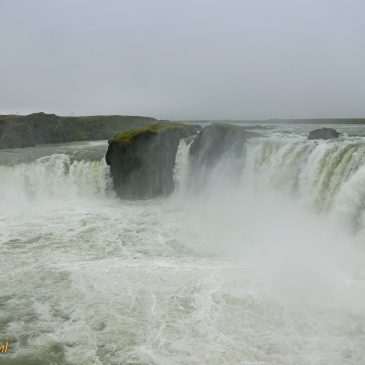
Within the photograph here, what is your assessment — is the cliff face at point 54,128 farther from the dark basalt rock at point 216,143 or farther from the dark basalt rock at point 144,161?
the dark basalt rock at point 216,143

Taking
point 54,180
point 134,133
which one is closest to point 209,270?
point 134,133

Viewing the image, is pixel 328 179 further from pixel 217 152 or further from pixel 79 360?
pixel 79 360

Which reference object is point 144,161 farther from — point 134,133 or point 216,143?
point 216,143

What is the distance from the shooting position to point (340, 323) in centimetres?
774

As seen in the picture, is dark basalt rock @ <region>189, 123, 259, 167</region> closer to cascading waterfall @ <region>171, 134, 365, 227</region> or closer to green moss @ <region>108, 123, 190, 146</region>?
cascading waterfall @ <region>171, 134, 365, 227</region>

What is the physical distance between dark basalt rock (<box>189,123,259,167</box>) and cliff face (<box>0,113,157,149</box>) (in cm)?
2629

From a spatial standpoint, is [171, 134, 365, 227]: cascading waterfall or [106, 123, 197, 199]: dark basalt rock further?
[106, 123, 197, 199]: dark basalt rock

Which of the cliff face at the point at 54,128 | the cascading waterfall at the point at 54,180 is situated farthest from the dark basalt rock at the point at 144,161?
the cliff face at the point at 54,128

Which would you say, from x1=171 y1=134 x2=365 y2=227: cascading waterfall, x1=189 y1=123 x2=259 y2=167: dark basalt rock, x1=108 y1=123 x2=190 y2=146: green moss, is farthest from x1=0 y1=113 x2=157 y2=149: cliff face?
x1=189 y1=123 x2=259 y2=167: dark basalt rock

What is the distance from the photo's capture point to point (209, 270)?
34.5 feet

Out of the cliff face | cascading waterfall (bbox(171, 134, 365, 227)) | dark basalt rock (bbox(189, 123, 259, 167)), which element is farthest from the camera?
the cliff face

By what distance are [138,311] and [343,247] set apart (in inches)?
277

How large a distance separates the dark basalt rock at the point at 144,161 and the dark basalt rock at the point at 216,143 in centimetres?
174

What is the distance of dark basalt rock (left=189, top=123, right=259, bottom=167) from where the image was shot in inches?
798
